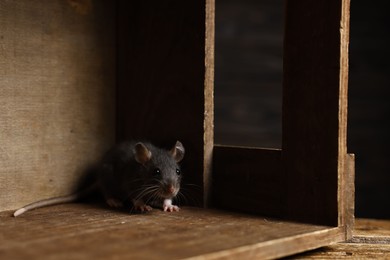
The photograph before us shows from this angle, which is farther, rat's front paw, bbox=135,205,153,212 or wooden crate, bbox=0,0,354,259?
rat's front paw, bbox=135,205,153,212

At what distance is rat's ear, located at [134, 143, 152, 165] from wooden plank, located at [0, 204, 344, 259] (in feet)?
1.05

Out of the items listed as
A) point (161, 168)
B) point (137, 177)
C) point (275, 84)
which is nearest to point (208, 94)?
point (161, 168)

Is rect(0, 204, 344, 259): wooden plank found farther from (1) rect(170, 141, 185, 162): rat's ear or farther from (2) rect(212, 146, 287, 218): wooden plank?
(1) rect(170, 141, 185, 162): rat's ear

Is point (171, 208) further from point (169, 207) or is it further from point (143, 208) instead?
point (143, 208)

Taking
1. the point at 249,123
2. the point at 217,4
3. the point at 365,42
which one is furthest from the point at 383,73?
the point at 217,4

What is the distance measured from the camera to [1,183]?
2490mm

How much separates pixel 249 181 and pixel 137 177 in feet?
1.77

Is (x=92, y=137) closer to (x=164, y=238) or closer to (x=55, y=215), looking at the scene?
(x=55, y=215)

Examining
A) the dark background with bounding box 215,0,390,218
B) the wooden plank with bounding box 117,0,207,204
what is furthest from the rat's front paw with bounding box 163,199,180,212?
the dark background with bounding box 215,0,390,218

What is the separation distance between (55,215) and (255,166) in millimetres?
A: 810

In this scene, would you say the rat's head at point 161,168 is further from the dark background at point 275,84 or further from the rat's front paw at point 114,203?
the dark background at point 275,84

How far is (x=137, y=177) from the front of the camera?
8.94ft

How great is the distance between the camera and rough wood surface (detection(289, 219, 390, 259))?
200cm

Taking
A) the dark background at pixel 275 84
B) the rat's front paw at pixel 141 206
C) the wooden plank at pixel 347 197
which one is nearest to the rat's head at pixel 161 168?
the rat's front paw at pixel 141 206
